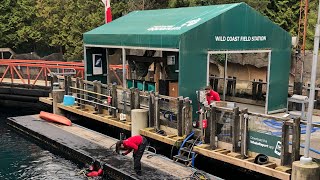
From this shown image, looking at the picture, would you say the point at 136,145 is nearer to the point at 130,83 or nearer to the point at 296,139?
the point at 296,139

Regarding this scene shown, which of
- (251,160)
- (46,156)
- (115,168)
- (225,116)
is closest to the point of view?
(251,160)

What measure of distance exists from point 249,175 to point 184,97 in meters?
3.41

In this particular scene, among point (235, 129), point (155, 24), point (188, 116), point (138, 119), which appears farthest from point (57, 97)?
point (235, 129)

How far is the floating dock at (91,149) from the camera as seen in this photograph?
11.3 m

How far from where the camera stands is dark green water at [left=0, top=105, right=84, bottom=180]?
12.9 meters

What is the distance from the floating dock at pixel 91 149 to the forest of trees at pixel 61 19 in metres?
12.9

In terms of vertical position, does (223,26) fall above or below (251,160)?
above

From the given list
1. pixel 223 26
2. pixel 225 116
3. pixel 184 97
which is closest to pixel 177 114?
pixel 184 97

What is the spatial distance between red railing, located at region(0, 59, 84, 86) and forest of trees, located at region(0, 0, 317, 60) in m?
6.24

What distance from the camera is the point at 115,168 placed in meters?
11.8

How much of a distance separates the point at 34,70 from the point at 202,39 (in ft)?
47.8

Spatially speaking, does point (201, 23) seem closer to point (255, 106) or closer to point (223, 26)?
point (223, 26)

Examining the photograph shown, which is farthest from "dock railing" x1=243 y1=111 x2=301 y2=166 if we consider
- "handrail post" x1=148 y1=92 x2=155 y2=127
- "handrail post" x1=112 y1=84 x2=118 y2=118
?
"handrail post" x1=112 y1=84 x2=118 y2=118

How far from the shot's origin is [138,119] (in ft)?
44.1
